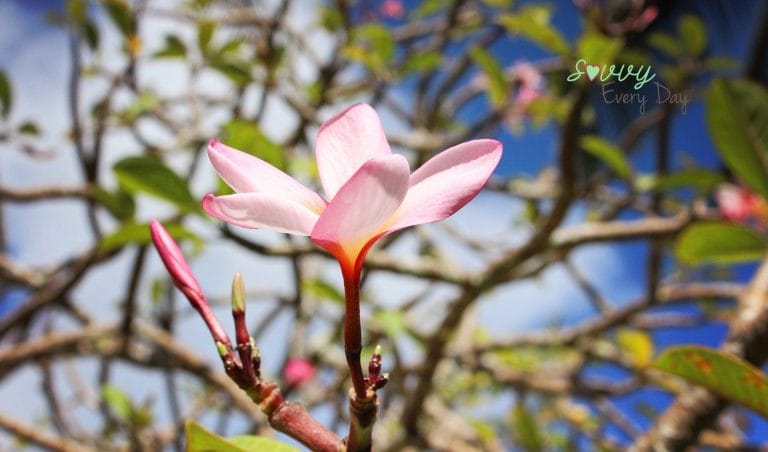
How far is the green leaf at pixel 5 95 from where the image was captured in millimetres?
1568

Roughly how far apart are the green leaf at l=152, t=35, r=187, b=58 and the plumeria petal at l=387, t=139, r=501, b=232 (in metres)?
1.56

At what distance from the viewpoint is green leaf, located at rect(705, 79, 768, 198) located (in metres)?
0.75

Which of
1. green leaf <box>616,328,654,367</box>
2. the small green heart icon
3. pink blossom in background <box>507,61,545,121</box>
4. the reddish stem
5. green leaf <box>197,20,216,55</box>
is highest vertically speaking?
green leaf <box>197,20,216,55</box>

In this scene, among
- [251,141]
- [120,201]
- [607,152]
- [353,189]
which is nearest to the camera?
[353,189]

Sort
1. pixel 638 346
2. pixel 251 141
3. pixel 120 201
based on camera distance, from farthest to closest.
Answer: pixel 638 346, pixel 120 201, pixel 251 141

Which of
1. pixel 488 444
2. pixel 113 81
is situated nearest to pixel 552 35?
pixel 488 444

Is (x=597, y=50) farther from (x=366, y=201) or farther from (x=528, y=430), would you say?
→ (x=366, y=201)

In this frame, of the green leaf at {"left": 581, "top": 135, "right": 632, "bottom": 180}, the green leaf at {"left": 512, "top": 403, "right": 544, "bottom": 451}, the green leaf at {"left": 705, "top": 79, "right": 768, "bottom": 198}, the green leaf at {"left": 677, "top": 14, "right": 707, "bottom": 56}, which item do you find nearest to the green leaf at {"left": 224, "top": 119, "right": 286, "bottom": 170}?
the green leaf at {"left": 705, "top": 79, "right": 768, "bottom": 198}

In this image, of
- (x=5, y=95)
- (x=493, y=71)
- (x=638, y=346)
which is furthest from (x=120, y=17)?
(x=638, y=346)

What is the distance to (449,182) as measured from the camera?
11.0 inches

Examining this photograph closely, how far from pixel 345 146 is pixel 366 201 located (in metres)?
0.07

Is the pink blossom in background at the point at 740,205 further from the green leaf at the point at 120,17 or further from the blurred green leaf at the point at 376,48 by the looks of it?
the green leaf at the point at 120,17

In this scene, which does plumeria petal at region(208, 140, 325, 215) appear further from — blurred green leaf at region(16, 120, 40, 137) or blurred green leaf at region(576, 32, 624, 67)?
blurred green leaf at region(16, 120, 40, 137)

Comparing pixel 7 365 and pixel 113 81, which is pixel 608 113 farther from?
pixel 7 365
